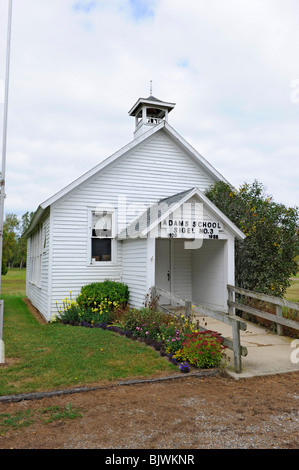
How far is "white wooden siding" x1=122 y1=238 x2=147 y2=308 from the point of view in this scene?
10961mm

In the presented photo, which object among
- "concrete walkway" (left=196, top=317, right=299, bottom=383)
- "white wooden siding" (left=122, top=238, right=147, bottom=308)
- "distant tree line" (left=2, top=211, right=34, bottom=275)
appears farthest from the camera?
"distant tree line" (left=2, top=211, right=34, bottom=275)

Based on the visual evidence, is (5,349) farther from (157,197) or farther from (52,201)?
(157,197)

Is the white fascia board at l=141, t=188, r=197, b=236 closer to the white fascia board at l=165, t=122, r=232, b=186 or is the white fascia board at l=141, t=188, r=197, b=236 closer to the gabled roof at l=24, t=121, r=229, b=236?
the gabled roof at l=24, t=121, r=229, b=236

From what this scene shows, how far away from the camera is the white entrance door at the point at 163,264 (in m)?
13.6

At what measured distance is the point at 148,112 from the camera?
15688 mm

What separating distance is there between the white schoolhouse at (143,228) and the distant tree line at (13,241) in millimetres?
10777

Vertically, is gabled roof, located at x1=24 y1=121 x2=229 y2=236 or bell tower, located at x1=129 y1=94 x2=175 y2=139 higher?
bell tower, located at x1=129 y1=94 x2=175 y2=139

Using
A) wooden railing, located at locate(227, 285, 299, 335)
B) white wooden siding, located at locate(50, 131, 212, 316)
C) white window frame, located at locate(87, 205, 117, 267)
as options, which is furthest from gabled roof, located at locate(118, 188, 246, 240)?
wooden railing, located at locate(227, 285, 299, 335)

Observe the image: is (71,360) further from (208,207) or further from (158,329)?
(208,207)

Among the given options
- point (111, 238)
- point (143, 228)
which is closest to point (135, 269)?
point (143, 228)

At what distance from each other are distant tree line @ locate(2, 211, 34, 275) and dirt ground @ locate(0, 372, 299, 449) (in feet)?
59.4
